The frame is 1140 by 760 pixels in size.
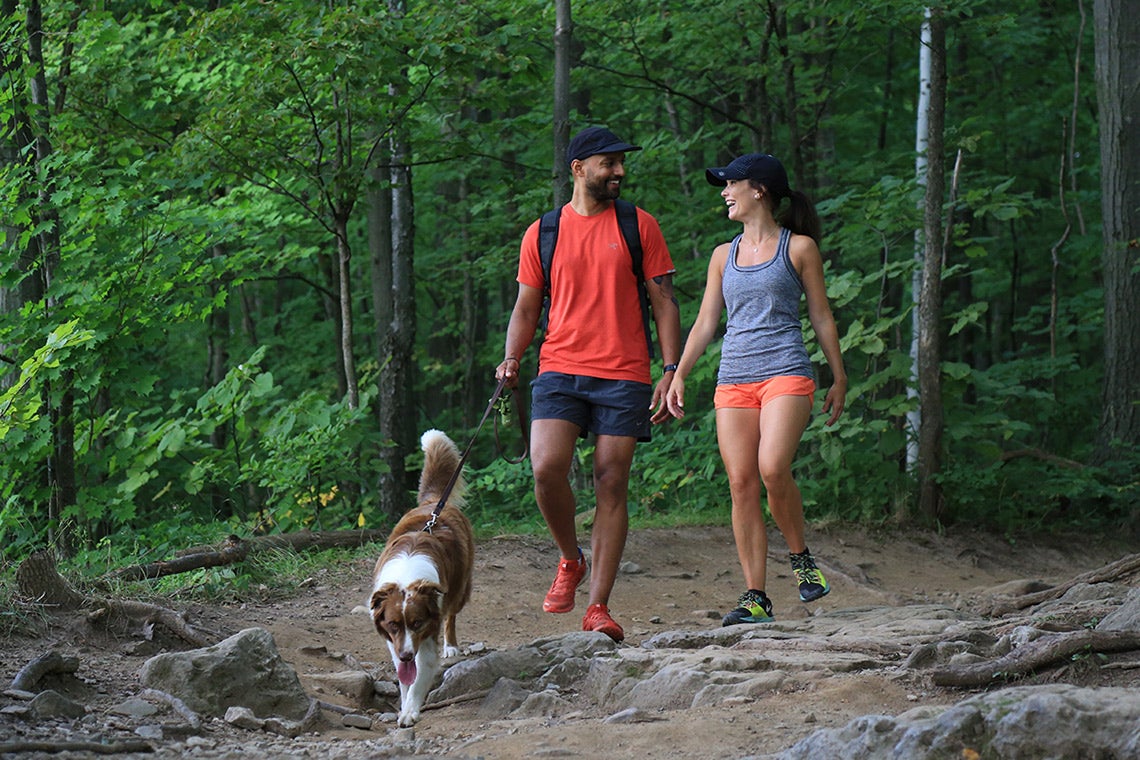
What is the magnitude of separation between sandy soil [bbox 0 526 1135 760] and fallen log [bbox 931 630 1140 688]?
11 cm

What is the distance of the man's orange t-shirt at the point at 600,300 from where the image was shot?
577cm

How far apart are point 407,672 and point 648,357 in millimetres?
1998

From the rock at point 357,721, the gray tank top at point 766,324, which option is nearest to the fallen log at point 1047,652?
the gray tank top at point 766,324

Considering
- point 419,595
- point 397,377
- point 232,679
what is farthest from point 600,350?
point 397,377

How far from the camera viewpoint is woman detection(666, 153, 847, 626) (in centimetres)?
571

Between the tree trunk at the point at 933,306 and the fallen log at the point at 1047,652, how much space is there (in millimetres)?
6377

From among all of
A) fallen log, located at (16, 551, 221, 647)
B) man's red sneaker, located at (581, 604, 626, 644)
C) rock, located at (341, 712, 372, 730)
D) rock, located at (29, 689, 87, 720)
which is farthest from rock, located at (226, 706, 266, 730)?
man's red sneaker, located at (581, 604, 626, 644)

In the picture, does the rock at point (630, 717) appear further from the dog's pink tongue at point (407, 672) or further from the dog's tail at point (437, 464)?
the dog's tail at point (437, 464)

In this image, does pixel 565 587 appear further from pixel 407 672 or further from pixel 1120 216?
pixel 1120 216

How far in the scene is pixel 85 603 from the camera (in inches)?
236

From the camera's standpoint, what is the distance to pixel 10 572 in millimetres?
6285

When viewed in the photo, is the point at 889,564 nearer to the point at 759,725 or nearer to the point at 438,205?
the point at 759,725

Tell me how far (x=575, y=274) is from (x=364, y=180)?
14.6ft

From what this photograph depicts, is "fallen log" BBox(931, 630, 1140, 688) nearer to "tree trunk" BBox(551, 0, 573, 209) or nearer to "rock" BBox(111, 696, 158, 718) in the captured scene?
"rock" BBox(111, 696, 158, 718)
